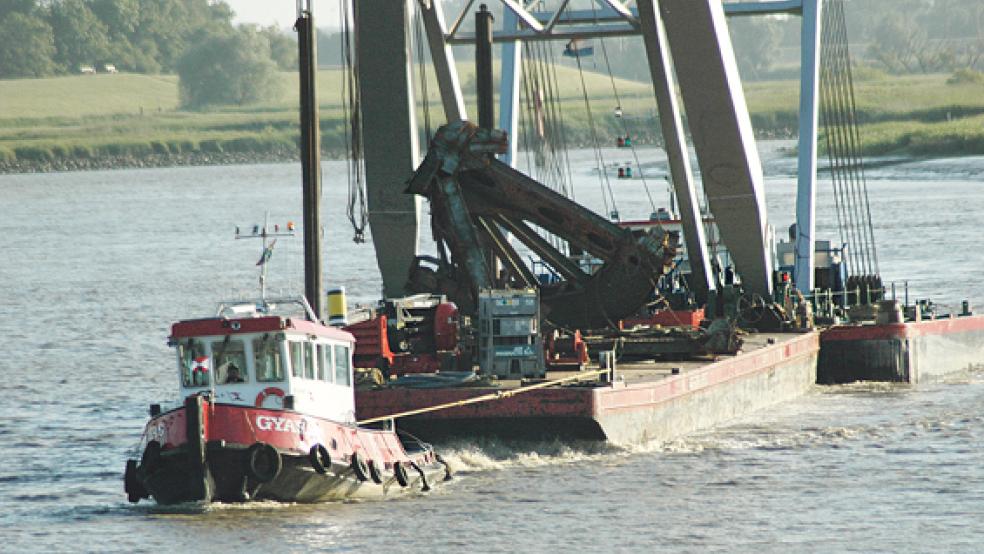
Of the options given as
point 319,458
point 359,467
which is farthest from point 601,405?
point 319,458

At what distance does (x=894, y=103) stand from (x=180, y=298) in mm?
92487

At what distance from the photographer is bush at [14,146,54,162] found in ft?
625

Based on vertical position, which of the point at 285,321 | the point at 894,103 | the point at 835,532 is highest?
the point at 894,103

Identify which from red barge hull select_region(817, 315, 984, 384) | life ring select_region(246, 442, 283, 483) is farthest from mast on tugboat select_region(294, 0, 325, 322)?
red barge hull select_region(817, 315, 984, 384)

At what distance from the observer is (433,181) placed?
1465 inches

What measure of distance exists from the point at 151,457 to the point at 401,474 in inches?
145

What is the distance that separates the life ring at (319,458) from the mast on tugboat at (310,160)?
30.9 feet

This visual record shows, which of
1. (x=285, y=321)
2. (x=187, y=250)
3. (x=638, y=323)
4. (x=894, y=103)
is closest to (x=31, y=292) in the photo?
(x=187, y=250)

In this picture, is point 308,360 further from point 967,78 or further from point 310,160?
point 967,78

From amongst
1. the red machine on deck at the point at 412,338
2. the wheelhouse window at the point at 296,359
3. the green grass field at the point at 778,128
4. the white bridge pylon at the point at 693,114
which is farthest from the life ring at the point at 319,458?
the green grass field at the point at 778,128

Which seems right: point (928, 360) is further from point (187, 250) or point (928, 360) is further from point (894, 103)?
point (894, 103)

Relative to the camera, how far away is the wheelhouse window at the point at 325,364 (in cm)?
2798

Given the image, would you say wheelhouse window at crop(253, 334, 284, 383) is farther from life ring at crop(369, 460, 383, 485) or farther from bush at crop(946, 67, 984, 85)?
bush at crop(946, 67, 984, 85)

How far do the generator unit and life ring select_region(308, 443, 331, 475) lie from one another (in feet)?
17.6
